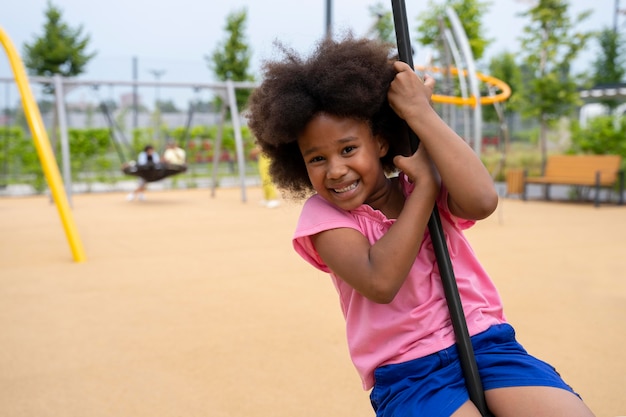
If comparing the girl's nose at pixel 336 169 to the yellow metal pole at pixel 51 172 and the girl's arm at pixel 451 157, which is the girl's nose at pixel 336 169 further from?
the yellow metal pole at pixel 51 172

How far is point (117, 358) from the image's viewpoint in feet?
10.7

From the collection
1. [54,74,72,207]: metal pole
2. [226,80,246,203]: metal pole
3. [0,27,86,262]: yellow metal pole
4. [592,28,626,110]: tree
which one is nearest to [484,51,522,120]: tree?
[592,28,626,110]: tree

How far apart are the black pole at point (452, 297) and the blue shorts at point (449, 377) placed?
0.11 feet

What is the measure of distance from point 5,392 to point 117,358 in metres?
0.57

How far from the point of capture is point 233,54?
20297mm

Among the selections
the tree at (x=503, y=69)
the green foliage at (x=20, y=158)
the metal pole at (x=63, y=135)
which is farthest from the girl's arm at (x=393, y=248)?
the tree at (x=503, y=69)

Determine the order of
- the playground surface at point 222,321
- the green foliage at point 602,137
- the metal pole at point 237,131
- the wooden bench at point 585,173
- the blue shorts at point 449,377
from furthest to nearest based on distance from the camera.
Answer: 1. the green foliage at point 602,137
2. the metal pole at point 237,131
3. the wooden bench at point 585,173
4. the playground surface at point 222,321
5. the blue shorts at point 449,377

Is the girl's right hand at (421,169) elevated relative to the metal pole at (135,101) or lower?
lower

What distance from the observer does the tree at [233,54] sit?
20266 mm

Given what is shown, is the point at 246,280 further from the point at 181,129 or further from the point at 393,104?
the point at 181,129

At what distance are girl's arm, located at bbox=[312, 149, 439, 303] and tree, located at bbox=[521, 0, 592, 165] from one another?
47.8ft

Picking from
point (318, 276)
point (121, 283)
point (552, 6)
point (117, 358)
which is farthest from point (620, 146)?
point (117, 358)

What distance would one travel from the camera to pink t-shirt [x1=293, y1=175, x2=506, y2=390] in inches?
58.6

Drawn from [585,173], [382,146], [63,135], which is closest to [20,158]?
[63,135]
